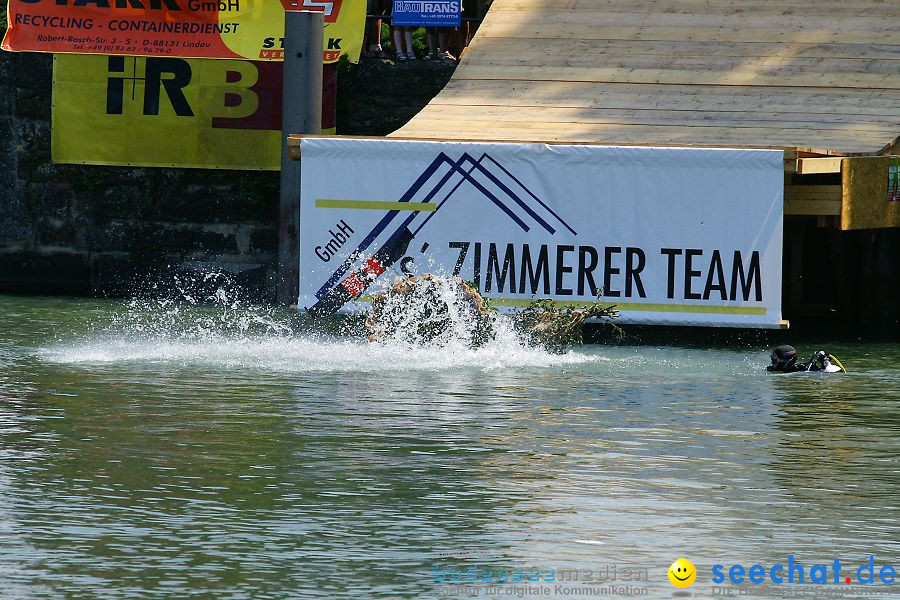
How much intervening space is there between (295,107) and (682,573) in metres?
15.4

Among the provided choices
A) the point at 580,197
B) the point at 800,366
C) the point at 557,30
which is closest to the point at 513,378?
the point at 800,366

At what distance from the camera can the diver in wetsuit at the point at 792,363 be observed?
17844 mm

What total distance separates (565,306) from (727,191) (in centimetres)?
247

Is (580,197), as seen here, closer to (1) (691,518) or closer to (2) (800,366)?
(2) (800,366)

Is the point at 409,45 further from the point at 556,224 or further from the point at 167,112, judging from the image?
the point at 556,224

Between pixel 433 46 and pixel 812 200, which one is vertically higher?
pixel 433 46

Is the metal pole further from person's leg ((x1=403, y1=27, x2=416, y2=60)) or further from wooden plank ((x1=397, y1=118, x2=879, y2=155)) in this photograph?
person's leg ((x1=403, y1=27, x2=416, y2=60))

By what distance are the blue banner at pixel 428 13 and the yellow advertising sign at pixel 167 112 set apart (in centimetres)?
153

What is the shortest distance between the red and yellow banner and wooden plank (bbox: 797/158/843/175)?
7945mm

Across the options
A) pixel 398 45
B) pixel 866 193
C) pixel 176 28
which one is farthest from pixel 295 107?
pixel 866 193

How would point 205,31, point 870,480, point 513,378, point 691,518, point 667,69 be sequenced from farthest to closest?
point 205,31
point 667,69
point 513,378
point 870,480
point 691,518

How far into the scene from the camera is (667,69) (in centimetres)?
2364

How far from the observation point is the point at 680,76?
925 inches

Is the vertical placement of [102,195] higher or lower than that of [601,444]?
higher
